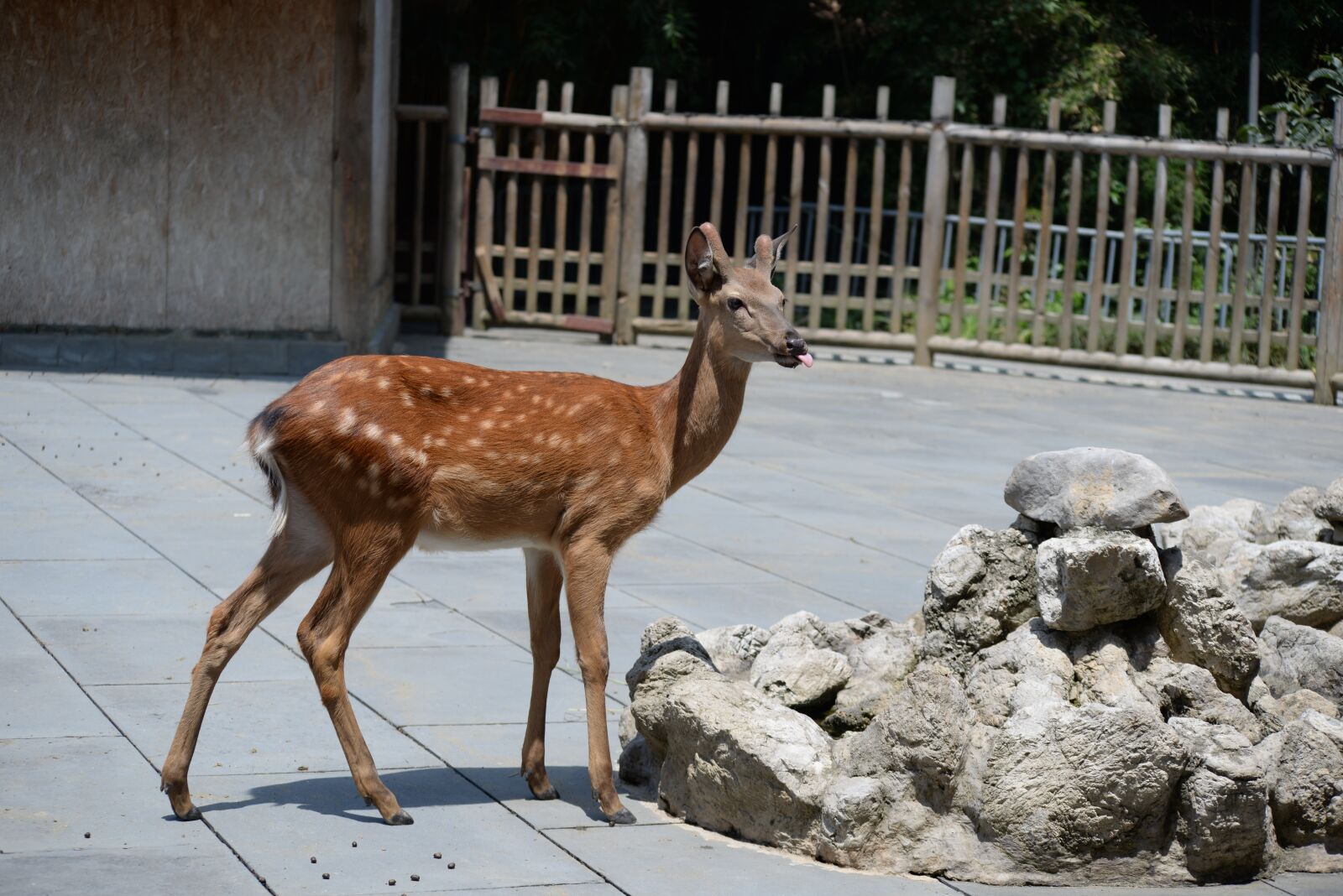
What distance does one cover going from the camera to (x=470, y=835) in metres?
4.99

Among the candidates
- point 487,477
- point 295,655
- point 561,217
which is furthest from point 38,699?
point 561,217

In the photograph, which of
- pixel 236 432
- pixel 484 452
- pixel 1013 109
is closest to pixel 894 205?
pixel 1013 109

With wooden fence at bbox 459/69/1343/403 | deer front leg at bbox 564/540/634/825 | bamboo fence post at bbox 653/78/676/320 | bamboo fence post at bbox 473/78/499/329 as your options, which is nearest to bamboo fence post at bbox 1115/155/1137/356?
wooden fence at bbox 459/69/1343/403

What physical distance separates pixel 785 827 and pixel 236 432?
765 cm

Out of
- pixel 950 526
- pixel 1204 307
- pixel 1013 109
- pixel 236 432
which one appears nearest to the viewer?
pixel 950 526

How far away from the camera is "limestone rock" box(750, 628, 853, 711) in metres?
5.69

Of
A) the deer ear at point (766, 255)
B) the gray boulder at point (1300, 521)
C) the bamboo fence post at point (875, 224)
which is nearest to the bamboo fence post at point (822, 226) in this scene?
the bamboo fence post at point (875, 224)

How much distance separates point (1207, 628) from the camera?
5453 mm

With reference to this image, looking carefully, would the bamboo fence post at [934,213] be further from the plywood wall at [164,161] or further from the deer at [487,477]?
the deer at [487,477]

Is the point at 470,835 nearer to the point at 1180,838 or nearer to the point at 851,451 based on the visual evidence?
→ the point at 1180,838

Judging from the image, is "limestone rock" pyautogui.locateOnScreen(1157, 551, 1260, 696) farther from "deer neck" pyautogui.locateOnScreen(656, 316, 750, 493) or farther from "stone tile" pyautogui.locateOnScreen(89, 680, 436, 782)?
"stone tile" pyautogui.locateOnScreen(89, 680, 436, 782)

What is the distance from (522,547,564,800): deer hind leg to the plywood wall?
9.62 metres

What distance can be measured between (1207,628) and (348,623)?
2731 millimetres

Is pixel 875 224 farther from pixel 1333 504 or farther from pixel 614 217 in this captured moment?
pixel 1333 504
